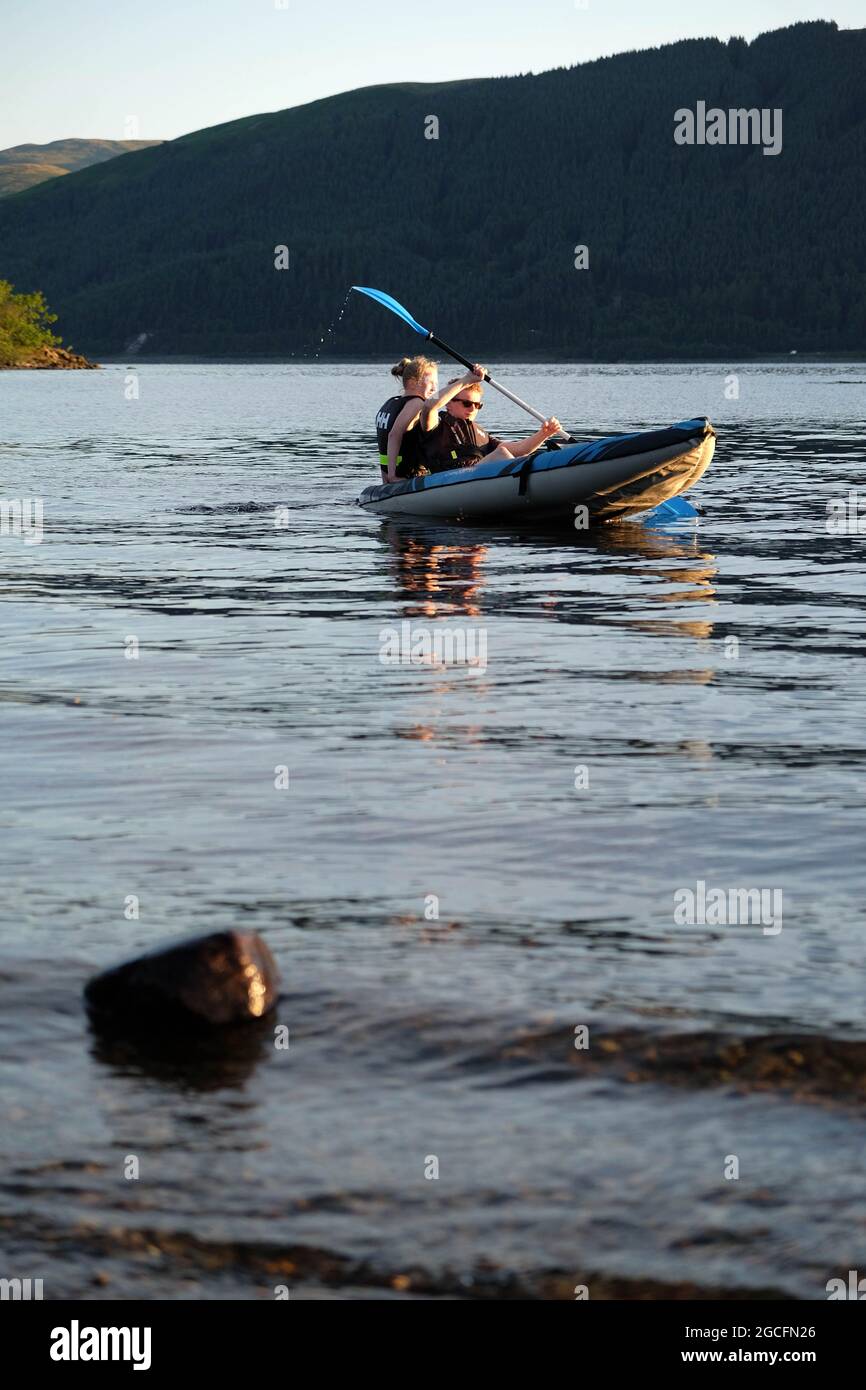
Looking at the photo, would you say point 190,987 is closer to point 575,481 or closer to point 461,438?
point 575,481

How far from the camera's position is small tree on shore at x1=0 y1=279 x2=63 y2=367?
153750mm

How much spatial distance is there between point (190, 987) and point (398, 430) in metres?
15.8

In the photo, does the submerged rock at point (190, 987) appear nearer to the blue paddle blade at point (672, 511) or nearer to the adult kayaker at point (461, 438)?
the adult kayaker at point (461, 438)

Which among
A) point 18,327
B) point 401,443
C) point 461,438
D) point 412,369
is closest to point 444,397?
point 412,369

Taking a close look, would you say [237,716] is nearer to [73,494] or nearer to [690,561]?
[690,561]

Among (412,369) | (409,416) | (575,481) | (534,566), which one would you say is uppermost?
(412,369)

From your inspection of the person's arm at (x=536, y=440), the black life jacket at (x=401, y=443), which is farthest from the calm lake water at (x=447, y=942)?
the black life jacket at (x=401, y=443)

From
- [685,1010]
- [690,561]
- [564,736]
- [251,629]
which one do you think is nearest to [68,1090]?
[685,1010]

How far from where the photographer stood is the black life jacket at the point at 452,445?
20.8 m

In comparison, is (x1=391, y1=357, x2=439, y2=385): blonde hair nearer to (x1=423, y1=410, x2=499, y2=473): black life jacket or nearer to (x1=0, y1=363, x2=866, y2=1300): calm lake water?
(x1=423, y1=410, x2=499, y2=473): black life jacket

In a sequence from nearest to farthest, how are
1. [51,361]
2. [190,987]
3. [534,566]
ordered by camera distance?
1. [190,987]
2. [534,566]
3. [51,361]

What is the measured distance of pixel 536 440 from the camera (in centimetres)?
2067

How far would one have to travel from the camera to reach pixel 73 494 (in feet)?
91.2

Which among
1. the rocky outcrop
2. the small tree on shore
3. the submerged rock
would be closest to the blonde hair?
the submerged rock
